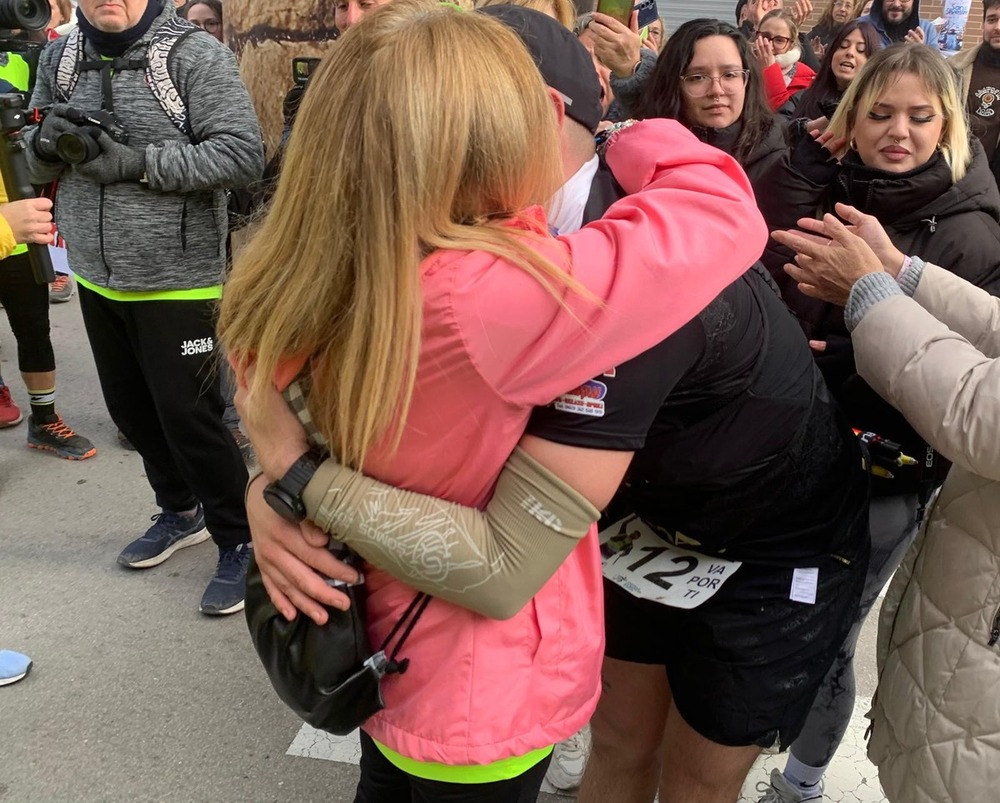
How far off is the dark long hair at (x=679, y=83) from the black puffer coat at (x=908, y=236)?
3.26 ft

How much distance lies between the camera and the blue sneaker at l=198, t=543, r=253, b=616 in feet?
9.63

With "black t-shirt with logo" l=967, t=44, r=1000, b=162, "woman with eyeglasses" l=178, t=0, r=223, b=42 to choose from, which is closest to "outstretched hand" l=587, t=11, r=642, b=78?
"black t-shirt with logo" l=967, t=44, r=1000, b=162

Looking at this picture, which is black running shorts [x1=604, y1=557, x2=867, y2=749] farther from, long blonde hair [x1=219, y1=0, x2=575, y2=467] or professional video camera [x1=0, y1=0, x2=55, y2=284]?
professional video camera [x1=0, y1=0, x2=55, y2=284]

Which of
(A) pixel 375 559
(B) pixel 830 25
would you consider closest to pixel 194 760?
(A) pixel 375 559

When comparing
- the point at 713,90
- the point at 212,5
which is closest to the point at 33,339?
the point at 212,5

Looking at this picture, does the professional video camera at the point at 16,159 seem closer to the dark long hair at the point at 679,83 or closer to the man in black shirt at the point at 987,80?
the dark long hair at the point at 679,83

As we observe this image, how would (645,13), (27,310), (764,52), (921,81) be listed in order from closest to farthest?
(921,81) < (645,13) < (27,310) < (764,52)

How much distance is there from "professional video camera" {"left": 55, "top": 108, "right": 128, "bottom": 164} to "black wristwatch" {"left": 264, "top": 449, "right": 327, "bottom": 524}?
189 centimetres

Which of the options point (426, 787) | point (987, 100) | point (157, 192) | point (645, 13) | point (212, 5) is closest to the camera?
point (426, 787)

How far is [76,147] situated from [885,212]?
2281 millimetres

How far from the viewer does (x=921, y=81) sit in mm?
2105

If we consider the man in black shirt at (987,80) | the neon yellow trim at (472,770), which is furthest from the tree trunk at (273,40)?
the man in black shirt at (987,80)

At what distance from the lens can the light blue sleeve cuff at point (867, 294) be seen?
4.60 ft

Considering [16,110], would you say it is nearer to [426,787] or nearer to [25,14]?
[25,14]
